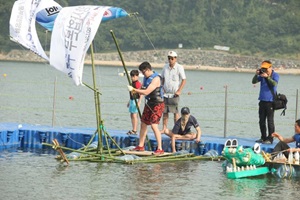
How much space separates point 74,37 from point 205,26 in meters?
109

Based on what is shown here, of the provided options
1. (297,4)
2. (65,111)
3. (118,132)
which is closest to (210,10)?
(297,4)

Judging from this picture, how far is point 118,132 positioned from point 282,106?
3.72 meters

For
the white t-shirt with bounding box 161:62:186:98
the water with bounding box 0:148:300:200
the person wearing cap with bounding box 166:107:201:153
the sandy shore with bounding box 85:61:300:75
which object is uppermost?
the sandy shore with bounding box 85:61:300:75

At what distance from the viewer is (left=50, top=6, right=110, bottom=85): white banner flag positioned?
19094mm

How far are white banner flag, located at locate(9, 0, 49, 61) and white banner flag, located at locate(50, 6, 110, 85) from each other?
2.12 feet

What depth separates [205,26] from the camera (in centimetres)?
12775

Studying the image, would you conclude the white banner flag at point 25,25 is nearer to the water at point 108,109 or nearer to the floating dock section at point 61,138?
the floating dock section at point 61,138

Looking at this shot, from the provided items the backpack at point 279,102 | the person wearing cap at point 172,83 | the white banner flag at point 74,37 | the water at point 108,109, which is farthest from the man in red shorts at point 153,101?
the water at point 108,109

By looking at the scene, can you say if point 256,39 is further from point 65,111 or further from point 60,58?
point 60,58

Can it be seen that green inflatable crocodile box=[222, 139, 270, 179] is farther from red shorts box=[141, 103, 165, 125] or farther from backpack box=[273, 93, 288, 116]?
backpack box=[273, 93, 288, 116]

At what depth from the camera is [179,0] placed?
440 feet

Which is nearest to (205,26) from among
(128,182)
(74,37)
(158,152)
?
(158,152)

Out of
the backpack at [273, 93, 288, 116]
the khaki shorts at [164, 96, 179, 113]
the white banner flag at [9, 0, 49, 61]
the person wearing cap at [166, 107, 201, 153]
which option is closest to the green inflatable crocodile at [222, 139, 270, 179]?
the person wearing cap at [166, 107, 201, 153]

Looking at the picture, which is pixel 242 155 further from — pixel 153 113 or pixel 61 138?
pixel 61 138
